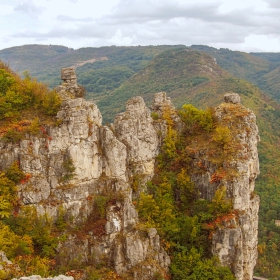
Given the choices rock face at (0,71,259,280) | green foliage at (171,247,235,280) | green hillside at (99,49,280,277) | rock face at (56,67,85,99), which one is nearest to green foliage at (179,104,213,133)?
rock face at (0,71,259,280)

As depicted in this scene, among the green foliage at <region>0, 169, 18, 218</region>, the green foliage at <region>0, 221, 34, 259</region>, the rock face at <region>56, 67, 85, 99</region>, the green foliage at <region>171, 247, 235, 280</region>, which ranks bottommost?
the green foliage at <region>171, 247, 235, 280</region>

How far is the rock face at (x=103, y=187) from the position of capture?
2658cm

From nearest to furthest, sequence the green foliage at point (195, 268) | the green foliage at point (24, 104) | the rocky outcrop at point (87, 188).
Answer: the rocky outcrop at point (87, 188) < the green foliage at point (24, 104) < the green foliage at point (195, 268)

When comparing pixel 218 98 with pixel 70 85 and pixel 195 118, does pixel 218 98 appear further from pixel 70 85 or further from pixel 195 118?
pixel 70 85

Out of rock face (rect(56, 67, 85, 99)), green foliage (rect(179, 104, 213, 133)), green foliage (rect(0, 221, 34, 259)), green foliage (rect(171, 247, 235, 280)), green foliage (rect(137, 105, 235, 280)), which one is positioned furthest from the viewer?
green foliage (rect(179, 104, 213, 133))

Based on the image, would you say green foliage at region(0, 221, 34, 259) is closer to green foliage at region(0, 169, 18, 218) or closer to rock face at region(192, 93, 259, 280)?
green foliage at region(0, 169, 18, 218)

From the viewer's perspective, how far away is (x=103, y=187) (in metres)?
29.0

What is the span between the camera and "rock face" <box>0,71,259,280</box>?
87.2 feet

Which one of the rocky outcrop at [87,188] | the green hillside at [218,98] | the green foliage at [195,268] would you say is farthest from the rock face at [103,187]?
the green hillside at [218,98]

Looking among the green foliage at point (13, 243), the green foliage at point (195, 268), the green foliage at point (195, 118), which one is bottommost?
the green foliage at point (195, 268)

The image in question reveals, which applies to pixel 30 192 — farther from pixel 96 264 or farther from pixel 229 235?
pixel 229 235

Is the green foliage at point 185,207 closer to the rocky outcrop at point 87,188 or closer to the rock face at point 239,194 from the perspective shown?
the rock face at point 239,194

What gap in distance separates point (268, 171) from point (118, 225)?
5567cm

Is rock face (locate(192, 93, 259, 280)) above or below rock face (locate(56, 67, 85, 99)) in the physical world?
below
